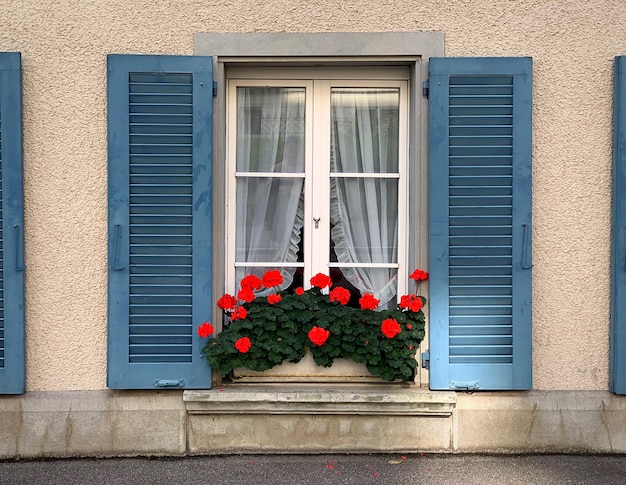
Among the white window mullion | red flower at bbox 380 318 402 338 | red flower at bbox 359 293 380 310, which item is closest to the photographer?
red flower at bbox 380 318 402 338

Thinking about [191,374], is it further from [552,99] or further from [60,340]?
[552,99]

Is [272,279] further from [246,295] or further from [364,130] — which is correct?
[364,130]

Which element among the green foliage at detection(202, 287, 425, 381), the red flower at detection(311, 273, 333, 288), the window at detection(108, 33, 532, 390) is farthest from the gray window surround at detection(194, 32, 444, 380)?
the red flower at detection(311, 273, 333, 288)

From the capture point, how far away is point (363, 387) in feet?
14.5

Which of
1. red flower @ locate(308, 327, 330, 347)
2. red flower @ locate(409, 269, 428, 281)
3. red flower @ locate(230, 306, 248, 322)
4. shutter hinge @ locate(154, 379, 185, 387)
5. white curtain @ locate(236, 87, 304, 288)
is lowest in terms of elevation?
shutter hinge @ locate(154, 379, 185, 387)

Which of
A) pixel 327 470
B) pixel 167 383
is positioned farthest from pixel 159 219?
pixel 327 470

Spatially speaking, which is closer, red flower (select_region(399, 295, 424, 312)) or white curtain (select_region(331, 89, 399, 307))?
red flower (select_region(399, 295, 424, 312))

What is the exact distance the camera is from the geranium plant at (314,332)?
4215mm

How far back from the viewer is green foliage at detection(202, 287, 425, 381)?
422 cm

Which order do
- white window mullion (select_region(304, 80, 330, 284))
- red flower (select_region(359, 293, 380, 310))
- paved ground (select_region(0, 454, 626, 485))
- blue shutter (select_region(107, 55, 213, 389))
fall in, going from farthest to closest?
white window mullion (select_region(304, 80, 330, 284))
red flower (select_region(359, 293, 380, 310))
blue shutter (select_region(107, 55, 213, 389))
paved ground (select_region(0, 454, 626, 485))

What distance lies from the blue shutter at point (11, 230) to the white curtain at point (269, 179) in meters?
1.32

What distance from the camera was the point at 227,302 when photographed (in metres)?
4.27

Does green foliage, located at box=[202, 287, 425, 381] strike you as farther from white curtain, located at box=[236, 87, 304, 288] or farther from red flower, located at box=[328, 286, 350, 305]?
white curtain, located at box=[236, 87, 304, 288]

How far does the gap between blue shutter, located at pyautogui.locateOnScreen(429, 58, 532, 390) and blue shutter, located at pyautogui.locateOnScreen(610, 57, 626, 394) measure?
54 centimetres
